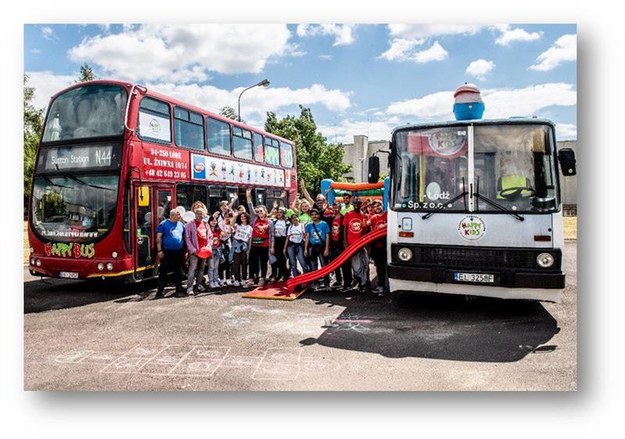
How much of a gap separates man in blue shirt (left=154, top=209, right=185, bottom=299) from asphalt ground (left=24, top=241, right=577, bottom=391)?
22.0 inches

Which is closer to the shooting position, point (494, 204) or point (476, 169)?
point (494, 204)

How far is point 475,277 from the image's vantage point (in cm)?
459

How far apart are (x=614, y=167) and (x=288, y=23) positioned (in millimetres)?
3070

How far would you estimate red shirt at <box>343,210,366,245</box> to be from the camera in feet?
21.5

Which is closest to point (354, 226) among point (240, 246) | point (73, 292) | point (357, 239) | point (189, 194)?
point (357, 239)

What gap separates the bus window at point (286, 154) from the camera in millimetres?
11195

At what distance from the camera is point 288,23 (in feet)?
12.9

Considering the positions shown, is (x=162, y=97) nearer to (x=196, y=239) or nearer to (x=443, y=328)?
(x=196, y=239)

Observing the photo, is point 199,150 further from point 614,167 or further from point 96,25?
point 614,167

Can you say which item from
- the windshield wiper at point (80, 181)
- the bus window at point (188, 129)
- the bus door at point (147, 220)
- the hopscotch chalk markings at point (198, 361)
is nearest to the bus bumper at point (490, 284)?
the hopscotch chalk markings at point (198, 361)

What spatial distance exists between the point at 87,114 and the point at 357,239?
420cm

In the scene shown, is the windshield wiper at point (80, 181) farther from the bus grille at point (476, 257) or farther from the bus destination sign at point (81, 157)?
the bus grille at point (476, 257)

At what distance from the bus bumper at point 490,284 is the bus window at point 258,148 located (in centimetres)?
544

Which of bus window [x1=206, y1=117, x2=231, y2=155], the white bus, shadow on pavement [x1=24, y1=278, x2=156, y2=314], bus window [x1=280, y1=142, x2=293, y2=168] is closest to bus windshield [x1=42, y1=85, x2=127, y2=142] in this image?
bus window [x1=206, y1=117, x2=231, y2=155]
